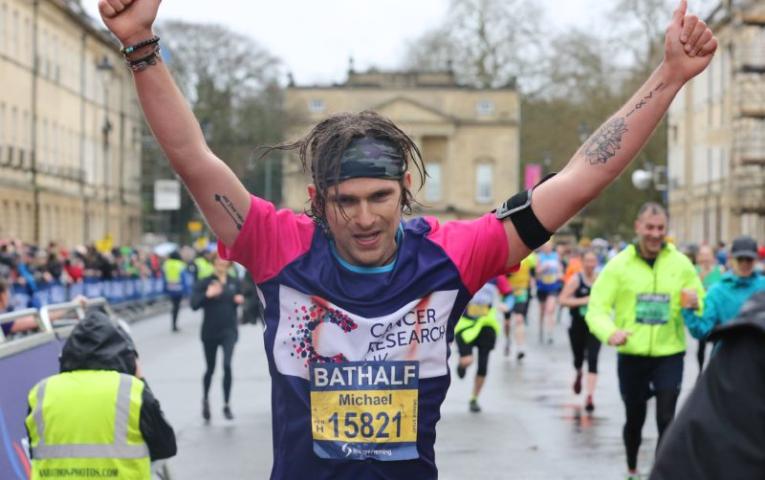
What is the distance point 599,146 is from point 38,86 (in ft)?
191

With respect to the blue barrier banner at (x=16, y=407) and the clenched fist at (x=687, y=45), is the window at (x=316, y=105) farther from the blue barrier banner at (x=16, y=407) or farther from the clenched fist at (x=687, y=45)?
the clenched fist at (x=687, y=45)

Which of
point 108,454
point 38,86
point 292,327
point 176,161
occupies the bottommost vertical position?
point 108,454

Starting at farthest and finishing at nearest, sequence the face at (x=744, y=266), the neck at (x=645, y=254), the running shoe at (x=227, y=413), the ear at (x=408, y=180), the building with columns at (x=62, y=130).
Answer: the building with columns at (x=62, y=130), the running shoe at (x=227, y=413), the face at (x=744, y=266), the neck at (x=645, y=254), the ear at (x=408, y=180)

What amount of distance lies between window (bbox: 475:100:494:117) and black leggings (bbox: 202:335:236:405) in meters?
86.7

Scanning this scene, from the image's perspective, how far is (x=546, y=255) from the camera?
1068 inches

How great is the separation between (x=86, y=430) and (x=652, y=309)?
16.3 feet

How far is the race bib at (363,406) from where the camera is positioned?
156 inches

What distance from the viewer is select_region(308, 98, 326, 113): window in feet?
340

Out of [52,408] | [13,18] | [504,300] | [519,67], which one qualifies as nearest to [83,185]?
[13,18]

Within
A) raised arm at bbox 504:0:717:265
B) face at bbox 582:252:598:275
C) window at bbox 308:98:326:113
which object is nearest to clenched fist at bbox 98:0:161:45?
raised arm at bbox 504:0:717:265

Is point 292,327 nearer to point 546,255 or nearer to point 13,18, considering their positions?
point 546,255

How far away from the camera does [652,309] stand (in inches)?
404

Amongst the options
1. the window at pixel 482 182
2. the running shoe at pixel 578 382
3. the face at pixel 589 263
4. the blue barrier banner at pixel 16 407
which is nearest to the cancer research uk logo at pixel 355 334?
the blue barrier banner at pixel 16 407

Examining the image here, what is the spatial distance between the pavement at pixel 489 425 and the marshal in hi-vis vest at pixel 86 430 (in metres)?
4.76
